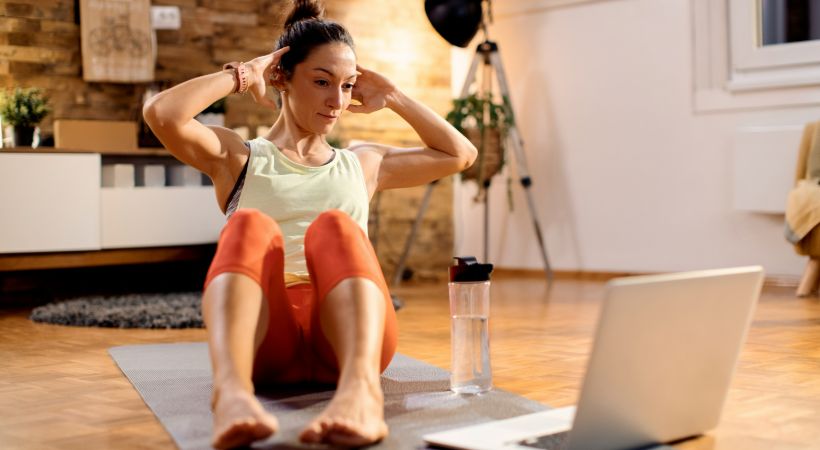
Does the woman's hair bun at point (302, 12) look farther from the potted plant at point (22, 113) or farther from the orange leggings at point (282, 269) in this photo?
the potted plant at point (22, 113)

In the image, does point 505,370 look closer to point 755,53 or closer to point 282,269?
point 282,269

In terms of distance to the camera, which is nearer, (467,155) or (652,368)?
(652,368)

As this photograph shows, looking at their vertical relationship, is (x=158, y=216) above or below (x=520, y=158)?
below

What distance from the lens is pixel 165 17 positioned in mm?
4910

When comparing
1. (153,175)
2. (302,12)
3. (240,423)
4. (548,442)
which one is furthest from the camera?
(153,175)

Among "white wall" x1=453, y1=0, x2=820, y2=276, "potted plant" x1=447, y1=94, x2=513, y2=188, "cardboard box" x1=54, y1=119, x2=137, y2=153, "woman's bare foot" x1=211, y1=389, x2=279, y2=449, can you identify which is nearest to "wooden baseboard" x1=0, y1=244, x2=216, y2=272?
"cardboard box" x1=54, y1=119, x2=137, y2=153

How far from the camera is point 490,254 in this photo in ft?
19.6

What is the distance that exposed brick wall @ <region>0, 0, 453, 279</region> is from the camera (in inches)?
182

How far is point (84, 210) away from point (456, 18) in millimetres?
2172

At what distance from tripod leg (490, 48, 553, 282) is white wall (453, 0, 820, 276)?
A: 0.23m

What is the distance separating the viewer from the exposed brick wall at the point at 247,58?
4.62 meters

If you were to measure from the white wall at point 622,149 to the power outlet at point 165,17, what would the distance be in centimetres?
187

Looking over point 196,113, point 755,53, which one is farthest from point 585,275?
point 196,113

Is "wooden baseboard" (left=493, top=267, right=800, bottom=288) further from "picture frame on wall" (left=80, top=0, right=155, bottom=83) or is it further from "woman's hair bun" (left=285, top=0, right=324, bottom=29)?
A: "woman's hair bun" (left=285, top=0, right=324, bottom=29)
